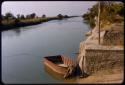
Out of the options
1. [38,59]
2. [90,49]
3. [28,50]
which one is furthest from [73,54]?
[90,49]

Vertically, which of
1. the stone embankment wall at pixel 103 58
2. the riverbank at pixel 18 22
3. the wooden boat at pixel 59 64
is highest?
the stone embankment wall at pixel 103 58

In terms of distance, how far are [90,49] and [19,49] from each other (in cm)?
821

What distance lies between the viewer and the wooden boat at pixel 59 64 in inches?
364

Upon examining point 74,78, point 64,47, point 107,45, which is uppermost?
point 107,45

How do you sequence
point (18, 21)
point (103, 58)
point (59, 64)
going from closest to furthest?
1. point (103, 58)
2. point (59, 64)
3. point (18, 21)

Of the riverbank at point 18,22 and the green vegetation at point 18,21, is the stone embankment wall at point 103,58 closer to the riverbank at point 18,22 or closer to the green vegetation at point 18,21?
the riverbank at point 18,22

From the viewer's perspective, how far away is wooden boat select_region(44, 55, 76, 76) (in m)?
9.26

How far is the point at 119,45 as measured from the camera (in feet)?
29.7

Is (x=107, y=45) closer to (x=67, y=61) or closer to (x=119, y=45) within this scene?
(x=119, y=45)

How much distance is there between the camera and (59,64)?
10.1 meters

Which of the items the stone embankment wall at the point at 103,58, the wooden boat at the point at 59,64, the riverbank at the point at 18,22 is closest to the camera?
the stone embankment wall at the point at 103,58

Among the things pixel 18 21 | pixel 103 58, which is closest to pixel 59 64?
pixel 103 58

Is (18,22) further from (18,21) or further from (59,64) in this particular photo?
(59,64)

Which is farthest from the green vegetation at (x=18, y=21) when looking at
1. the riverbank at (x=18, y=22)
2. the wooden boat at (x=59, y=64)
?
the wooden boat at (x=59, y=64)
